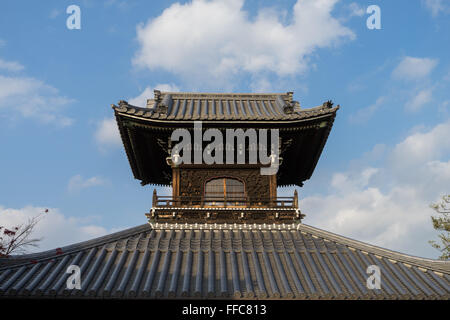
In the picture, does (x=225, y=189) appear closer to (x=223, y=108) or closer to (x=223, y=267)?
(x=223, y=108)

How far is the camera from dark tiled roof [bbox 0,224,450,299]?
31.2ft

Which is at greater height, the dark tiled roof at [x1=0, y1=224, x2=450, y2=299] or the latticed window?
the latticed window

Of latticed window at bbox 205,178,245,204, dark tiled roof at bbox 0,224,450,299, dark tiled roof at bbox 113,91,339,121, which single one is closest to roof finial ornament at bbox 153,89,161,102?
dark tiled roof at bbox 113,91,339,121

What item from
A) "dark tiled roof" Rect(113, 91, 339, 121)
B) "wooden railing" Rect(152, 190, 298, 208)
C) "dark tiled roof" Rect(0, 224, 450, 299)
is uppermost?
"dark tiled roof" Rect(113, 91, 339, 121)

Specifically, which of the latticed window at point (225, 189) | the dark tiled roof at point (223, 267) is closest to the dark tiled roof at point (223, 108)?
the latticed window at point (225, 189)

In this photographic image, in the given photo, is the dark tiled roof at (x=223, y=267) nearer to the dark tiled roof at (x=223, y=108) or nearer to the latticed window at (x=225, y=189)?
the latticed window at (x=225, y=189)

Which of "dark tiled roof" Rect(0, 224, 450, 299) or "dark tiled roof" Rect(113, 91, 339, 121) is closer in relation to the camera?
"dark tiled roof" Rect(0, 224, 450, 299)

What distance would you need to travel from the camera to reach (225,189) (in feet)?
48.6

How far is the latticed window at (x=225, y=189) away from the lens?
1466 centimetres

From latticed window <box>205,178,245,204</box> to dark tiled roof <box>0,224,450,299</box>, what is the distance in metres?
1.80

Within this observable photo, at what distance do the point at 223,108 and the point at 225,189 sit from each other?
153 inches

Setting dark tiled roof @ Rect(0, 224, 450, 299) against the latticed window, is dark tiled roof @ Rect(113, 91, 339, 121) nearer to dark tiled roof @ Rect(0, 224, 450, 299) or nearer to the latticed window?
the latticed window

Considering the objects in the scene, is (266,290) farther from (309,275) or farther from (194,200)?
(194,200)

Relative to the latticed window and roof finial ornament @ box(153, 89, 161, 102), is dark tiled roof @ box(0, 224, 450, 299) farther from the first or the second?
roof finial ornament @ box(153, 89, 161, 102)
